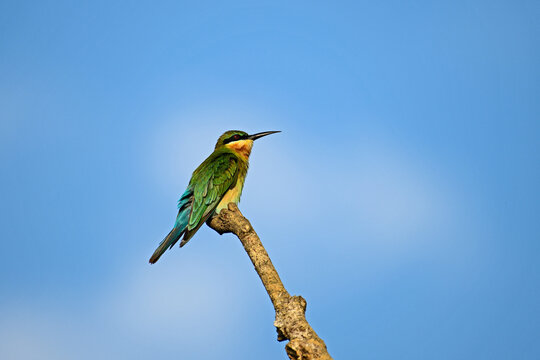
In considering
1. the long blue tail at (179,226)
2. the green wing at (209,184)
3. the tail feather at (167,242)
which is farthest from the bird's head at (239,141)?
the tail feather at (167,242)

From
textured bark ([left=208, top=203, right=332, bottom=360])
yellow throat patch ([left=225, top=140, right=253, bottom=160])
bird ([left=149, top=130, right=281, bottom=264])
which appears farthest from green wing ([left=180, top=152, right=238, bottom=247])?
textured bark ([left=208, top=203, right=332, bottom=360])

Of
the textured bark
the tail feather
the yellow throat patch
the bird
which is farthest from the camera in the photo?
the yellow throat patch

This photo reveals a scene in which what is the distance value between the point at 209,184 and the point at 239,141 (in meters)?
1.47

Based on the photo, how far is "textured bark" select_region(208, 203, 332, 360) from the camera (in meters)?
3.05

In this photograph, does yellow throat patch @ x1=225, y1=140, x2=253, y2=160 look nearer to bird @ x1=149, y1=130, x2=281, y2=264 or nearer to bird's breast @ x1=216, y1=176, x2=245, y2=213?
bird @ x1=149, y1=130, x2=281, y2=264

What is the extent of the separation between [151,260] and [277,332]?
2424 millimetres

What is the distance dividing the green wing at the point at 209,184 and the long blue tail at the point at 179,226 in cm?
8

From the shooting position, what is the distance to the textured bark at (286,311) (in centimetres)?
305

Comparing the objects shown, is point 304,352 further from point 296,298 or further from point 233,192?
point 233,192

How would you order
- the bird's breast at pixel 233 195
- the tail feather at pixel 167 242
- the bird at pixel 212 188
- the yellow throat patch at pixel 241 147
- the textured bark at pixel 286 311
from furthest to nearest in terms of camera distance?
the yellow throat patch at pixel 241 147 → the bird's breast at pixel 233 195 → the bird at pixel 212 188 → the tail feather at pixel 167 242 → the textured bark at pixel 286 311

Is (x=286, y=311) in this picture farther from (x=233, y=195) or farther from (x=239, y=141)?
(x=239, y=141)

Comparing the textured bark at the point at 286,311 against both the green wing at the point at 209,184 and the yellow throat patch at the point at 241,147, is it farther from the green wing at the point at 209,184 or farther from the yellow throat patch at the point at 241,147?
the yellow throat patch at the point at 241,147

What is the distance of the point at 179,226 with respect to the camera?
19.4ft

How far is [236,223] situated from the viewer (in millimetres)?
4691
